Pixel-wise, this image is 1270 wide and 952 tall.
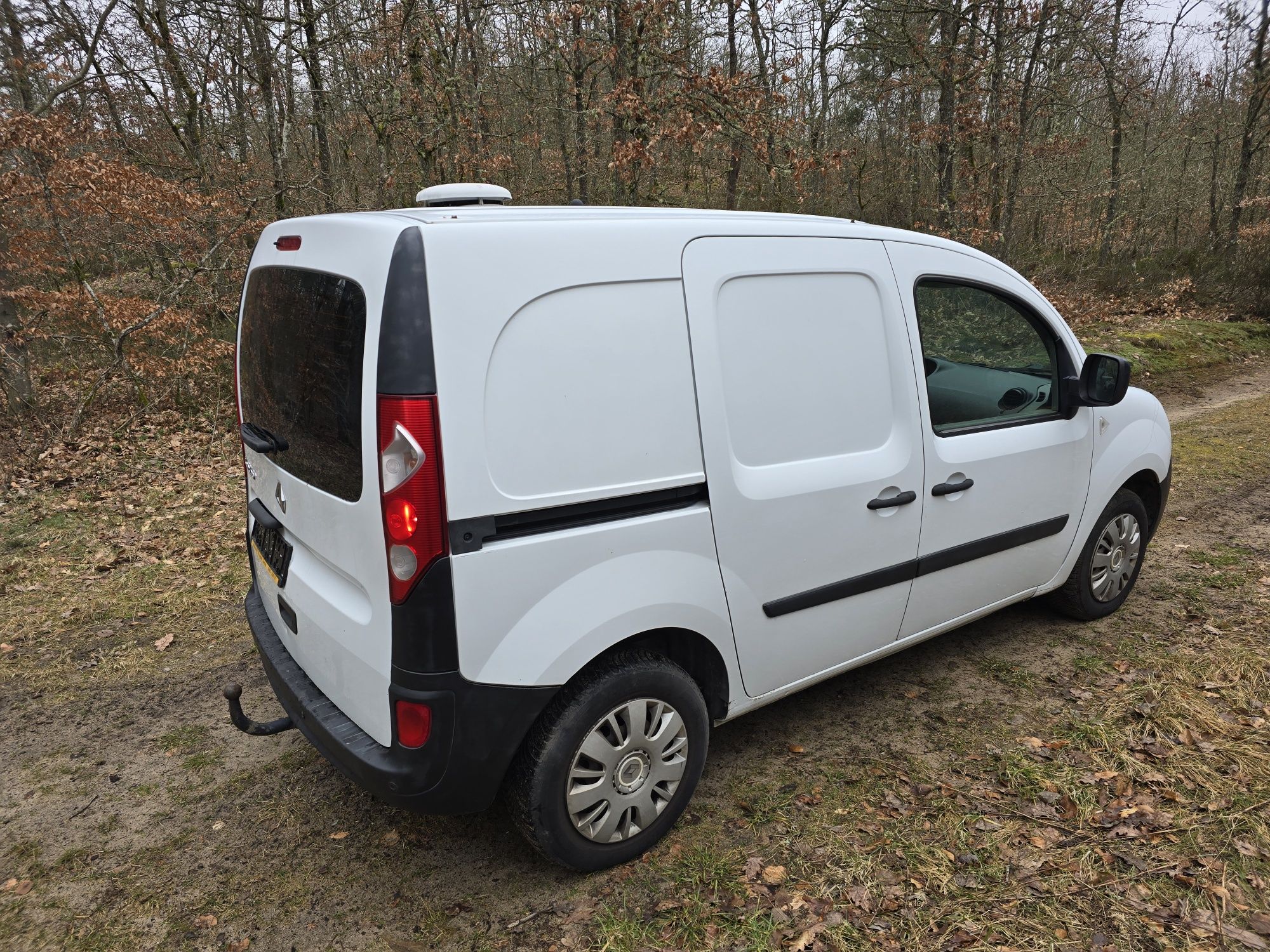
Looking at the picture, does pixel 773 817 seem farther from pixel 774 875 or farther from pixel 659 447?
pixel 659 447

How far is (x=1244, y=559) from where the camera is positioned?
4875 mm

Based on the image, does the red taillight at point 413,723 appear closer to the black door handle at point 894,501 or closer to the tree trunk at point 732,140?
the black door handle at point 894,501

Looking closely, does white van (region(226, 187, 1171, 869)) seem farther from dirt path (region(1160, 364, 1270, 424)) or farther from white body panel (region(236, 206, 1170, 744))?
dirt path (region(1160, 364, 1270, 424))

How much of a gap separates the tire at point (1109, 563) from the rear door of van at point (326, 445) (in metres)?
3.41

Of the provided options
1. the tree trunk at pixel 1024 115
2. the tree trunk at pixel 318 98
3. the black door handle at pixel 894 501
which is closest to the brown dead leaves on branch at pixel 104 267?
the tree trunk at pixel 318 98

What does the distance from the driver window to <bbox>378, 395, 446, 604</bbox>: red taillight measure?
197 cm

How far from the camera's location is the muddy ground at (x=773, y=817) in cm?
240

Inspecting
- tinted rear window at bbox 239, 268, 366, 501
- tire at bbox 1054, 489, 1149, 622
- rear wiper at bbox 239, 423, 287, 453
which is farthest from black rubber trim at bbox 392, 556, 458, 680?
tire at bbox 1054, 489, 1149, 622

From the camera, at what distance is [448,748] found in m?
2.16

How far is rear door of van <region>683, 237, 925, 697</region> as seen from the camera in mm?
2547

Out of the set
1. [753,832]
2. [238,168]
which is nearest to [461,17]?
[238,168]

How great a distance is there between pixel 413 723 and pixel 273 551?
1.04m

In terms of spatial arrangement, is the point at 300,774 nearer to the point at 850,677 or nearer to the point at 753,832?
the point at 753,832

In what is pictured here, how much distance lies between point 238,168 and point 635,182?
5.03m
